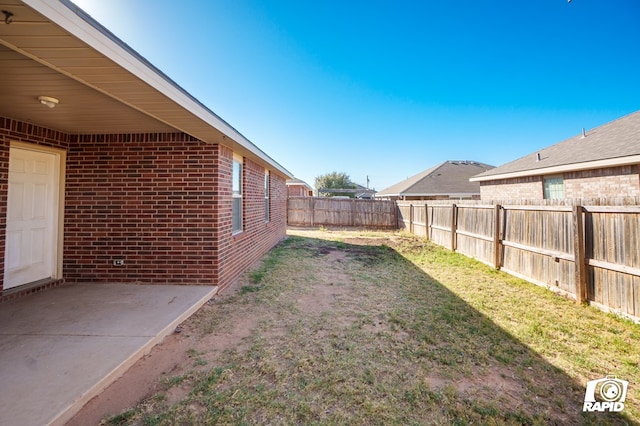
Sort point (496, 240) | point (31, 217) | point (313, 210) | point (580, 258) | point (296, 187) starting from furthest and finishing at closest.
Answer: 1. point (296, 187)
2. point (313, 210)
3. point (496, 240)
4. point (580, 258)
5. point (31, 217)

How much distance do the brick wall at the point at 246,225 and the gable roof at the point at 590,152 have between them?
1022cm

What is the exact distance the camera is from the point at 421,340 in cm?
326

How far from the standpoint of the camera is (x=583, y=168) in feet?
29.1

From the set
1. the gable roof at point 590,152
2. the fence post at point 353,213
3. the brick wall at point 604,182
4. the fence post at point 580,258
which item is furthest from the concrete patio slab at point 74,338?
the fence post at point 353,213

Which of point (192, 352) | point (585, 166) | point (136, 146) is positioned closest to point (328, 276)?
point (192, 352)

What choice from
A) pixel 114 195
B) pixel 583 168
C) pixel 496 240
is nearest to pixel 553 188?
pixel 583 168

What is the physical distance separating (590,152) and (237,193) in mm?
11515

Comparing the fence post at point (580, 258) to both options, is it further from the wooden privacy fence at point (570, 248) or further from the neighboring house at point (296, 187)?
the neighboring house at point (296, 187)

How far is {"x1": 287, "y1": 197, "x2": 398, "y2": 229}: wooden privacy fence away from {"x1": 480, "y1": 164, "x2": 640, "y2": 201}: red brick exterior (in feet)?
21.0

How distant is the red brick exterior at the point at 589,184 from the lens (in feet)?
25.0

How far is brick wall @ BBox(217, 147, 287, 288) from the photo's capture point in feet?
16.3

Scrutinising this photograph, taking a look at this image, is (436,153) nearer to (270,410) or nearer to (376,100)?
(376,100)

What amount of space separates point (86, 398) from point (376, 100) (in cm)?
1585

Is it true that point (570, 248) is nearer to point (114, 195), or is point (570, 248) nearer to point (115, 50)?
point (115, 50)
